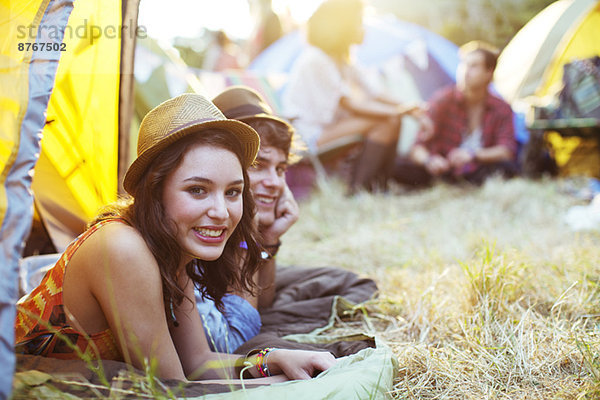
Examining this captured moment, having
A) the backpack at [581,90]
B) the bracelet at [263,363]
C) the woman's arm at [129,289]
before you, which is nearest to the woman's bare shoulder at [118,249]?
the woman's arm at [129,289]

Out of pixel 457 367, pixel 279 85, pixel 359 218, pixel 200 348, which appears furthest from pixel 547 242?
pixel 279 85

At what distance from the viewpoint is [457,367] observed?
1.53m

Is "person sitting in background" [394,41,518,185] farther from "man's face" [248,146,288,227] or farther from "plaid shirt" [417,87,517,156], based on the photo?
"man's face" [248,146,288,227]

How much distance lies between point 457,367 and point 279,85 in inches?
157

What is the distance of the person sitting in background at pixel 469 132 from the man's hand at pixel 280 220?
284cm

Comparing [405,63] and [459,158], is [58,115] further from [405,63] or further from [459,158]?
[405,63]

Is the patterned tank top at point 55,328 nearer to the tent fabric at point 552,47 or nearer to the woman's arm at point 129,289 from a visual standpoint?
the woman's arm at point 129,289

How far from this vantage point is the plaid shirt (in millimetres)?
4570

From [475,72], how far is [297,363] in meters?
3.83

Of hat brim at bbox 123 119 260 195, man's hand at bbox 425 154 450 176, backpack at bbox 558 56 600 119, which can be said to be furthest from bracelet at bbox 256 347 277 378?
backpack at bbox 558 56 600 119

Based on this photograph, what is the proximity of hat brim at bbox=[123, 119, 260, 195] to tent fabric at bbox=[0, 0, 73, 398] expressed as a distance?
9.8 inches

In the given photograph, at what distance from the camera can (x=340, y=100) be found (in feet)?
14.6

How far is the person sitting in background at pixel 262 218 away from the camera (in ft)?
6.01

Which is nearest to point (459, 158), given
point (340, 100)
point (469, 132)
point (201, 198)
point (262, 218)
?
point (469, 132)
